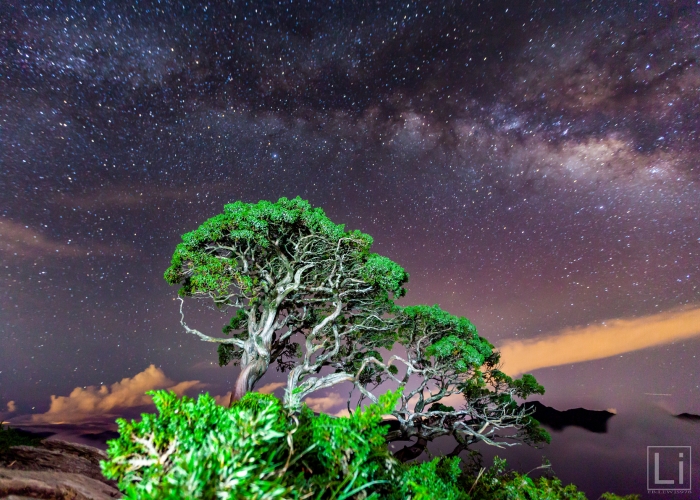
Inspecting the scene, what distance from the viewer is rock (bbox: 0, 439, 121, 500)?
4559mm

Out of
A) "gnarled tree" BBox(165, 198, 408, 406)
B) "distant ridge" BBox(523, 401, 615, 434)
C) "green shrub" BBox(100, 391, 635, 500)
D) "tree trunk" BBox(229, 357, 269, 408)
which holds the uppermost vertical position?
"gnarled tree" BBox(165, 198, 408, 406)

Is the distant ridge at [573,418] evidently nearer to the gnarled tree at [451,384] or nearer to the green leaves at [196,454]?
the gnarled tree at [451,384]

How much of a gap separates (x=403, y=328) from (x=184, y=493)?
37.1 feet

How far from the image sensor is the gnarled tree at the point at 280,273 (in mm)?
10180

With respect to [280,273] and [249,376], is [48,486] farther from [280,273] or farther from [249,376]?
[280,273]

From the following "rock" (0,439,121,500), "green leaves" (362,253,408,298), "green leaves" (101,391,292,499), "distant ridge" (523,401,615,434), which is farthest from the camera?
"distant ridge" (523,401,615,434)

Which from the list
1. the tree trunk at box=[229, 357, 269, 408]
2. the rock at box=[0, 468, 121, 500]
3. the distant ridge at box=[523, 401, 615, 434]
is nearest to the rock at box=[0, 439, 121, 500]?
the rock at box=[0, 468, 121, 500]

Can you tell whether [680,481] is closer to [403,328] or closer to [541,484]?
Result: [541,484]

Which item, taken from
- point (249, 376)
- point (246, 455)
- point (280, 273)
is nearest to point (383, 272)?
point (280, 273)

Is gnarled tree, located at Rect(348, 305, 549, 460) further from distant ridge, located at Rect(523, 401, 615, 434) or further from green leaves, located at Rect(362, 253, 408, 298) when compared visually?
distant ridge, located at Rect(523, 401, 615, 434)

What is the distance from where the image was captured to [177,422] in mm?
2459

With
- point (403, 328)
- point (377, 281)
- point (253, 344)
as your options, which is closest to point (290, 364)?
point (253, 344)

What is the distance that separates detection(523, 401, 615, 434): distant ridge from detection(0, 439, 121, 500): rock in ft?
107

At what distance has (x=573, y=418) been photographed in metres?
31.1
